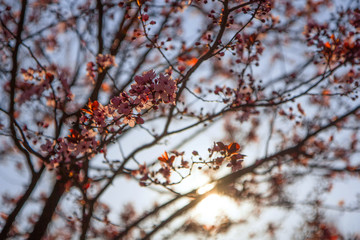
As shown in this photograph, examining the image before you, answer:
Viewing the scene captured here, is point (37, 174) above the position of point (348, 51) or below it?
above

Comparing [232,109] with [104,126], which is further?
[232,109]

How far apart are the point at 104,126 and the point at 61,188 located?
270cm

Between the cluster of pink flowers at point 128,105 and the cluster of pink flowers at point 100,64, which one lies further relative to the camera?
the cluster of pink flowers at point 100,64

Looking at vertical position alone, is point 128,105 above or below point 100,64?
below

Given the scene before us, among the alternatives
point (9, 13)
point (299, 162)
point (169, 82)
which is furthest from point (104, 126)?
point (299, 162)

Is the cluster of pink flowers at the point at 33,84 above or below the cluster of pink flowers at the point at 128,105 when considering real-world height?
above

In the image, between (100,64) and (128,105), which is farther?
(100,64)

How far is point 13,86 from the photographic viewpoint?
4117 mm

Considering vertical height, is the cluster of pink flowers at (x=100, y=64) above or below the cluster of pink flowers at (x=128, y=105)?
above

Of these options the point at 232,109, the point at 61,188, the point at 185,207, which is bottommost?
the point at 185,207

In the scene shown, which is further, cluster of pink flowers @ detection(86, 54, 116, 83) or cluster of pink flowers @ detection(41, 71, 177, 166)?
cluster of pink flowers @ detection(86, 54, 116, 83)

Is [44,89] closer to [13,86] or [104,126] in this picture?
[13,86]

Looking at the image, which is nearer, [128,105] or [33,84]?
[128,105]

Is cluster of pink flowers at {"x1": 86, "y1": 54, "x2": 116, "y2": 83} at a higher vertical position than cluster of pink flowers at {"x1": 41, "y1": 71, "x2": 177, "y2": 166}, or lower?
higher
